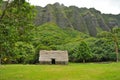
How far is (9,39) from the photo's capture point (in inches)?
1116

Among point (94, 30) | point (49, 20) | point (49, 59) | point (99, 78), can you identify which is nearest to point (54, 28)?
point (49, 20)

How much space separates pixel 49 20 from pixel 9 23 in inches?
6390

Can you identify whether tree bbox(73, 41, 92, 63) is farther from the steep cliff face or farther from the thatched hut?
the steep cliff face

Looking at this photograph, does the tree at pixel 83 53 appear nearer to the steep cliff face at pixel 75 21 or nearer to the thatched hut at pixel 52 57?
the thatched hut at pixel 52 57

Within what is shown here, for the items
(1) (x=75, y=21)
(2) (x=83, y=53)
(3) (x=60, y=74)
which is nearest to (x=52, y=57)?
(2) (x=83, y=53)

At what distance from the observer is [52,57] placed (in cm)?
7706

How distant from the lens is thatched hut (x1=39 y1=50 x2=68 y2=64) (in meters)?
75.8

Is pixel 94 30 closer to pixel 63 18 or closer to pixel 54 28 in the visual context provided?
pixel 63 18

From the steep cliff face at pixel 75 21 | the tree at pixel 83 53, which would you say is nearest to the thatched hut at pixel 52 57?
the tree at pixel 83 53

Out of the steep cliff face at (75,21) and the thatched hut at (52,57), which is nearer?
the thatched hut at (52,57)

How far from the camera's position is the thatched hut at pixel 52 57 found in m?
75.8

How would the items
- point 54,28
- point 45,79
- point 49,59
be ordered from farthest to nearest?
point 54,28 → point 49,59 → point 45,79

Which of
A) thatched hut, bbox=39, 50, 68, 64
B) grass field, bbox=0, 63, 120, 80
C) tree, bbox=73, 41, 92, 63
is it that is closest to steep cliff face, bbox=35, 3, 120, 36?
tree, bbox=73, 41, 92, 63

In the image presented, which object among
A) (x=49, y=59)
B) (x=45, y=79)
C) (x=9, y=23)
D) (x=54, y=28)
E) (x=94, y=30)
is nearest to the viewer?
(x=9, y=23)
